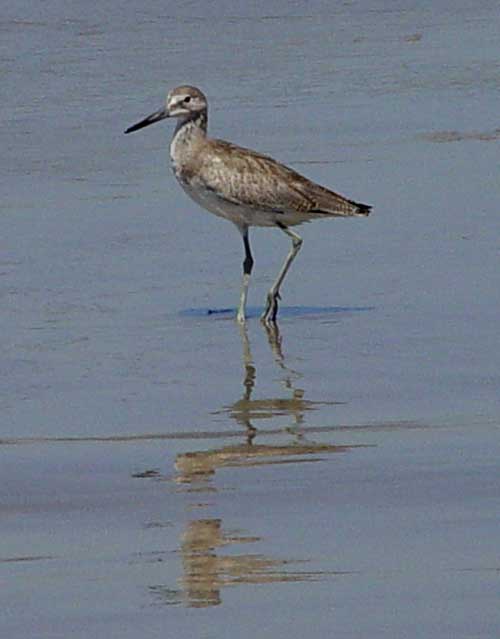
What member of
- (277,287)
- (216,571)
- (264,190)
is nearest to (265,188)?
(264,190)

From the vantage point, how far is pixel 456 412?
265 inches

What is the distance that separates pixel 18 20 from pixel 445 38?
3.55m

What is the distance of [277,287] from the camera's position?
8922 millimetres

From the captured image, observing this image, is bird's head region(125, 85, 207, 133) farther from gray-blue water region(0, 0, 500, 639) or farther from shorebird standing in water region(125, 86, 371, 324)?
gray-blue water region(0, 0, 500, 639)

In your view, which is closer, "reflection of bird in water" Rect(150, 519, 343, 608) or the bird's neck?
"reflection of bird in water" Rect(150, 519, 343, 608)

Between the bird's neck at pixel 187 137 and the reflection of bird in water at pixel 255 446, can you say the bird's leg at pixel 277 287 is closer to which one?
the bird's neck at pixel 187 137

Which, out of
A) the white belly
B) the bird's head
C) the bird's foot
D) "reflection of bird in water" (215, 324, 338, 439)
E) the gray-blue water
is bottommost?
the bird's foot

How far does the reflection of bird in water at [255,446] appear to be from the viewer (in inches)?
240

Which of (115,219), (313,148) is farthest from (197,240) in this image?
(313,148)

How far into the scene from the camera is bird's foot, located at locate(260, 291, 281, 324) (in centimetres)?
877

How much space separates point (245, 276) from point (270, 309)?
386mm

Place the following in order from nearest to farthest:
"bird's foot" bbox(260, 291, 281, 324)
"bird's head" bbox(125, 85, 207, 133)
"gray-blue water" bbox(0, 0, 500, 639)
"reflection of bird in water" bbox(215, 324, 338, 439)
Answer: "gray-blue water" bbox(0, 0, 500, 639) → "reflection of bird in water" bbox(215, 324, 338, 439) → "bird's foot" bbox(260, 291, 281, 324) → "bird's head" bbox(125, 85, 207, 133)

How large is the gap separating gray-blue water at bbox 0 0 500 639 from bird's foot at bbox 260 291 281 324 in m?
0.05

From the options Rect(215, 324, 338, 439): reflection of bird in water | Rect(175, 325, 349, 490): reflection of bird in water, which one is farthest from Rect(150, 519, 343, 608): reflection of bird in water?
Rect(215, 324, 338, 439): reflection of bird in water
